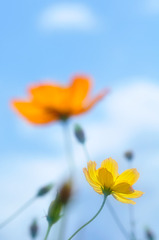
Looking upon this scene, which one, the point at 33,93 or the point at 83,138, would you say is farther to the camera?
the point at 83,138

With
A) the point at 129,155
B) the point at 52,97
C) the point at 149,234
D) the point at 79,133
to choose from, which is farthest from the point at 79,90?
the point at 129,155

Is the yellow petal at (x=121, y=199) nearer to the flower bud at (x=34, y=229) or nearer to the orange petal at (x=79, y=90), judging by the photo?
the flower bud at (x=34, y=229)

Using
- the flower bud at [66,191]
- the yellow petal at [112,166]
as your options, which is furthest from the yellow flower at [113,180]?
the flower bud at [66,191]

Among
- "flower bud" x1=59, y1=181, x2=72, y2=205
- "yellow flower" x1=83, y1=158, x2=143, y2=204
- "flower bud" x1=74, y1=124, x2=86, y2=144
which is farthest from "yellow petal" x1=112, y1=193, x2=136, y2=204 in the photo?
"flower bud" x1=59, y1=181, x2=72, y2=205

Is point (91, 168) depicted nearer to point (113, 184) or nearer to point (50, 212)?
point (113, 184)

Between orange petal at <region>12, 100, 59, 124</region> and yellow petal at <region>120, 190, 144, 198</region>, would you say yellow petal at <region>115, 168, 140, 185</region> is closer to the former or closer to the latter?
yellow petal at <region>120, 190, 144, 198</region>

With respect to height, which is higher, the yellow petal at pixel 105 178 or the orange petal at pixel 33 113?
the orange petal at pixel 33 113

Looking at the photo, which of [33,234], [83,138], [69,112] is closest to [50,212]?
[69,112]
